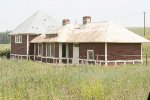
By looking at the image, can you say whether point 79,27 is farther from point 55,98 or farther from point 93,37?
point 55,98

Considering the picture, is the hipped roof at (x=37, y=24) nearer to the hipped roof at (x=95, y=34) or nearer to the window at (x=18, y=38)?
the window at (x=18, y=38)

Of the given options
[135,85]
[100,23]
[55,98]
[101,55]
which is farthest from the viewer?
[100,23]

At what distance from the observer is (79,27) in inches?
1641

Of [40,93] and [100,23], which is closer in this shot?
[40,93]

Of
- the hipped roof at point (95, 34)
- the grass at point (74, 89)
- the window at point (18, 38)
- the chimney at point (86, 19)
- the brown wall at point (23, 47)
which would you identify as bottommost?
the brown wall at point (23, 47)

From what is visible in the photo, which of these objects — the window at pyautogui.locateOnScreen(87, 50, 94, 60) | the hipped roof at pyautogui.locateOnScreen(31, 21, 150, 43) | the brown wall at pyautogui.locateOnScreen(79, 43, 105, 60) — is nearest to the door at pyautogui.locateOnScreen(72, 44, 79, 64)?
the brown wall at pyautogui.locateOnScreen(79, 43, 105, 60)

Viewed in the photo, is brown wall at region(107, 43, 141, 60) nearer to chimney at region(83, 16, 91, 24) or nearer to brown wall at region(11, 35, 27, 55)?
chimney at region(83, 16, 91, 24)

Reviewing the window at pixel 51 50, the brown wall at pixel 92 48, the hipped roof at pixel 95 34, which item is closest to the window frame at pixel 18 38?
the hipped roof at pixel 95 34

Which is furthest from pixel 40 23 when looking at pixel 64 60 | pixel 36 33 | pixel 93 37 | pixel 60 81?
pixel 60 81

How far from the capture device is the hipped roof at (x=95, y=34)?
34969mm

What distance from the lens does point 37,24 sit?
157 ft

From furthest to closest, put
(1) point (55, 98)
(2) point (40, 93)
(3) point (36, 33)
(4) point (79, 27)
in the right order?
(3) point (36, 33)
(4) point (79, 27)
(2) point (40, 93)
(1) point (55, 98)

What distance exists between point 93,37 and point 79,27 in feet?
20.0

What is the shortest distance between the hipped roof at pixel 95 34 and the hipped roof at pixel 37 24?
11.9 feet
